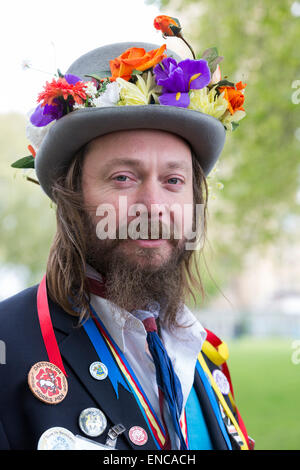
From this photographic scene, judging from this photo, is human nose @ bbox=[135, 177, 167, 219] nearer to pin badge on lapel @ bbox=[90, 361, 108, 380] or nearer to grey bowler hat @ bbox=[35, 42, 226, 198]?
grey bowler hat @ bbox=[35, 42, 226, 198]

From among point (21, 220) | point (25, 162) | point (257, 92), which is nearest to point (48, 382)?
point (25, 162)

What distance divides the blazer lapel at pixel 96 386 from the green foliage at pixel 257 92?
6.14 metres

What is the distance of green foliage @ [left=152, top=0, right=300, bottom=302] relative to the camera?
779 cm

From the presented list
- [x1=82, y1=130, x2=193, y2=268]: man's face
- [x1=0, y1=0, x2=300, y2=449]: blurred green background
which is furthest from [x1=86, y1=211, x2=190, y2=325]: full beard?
[x1=0, y1=0, x2=300, y2=449]: blurred green background

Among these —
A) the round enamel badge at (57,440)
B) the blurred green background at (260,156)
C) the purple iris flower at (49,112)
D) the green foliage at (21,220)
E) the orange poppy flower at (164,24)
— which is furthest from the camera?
the green foliage at (21,220)

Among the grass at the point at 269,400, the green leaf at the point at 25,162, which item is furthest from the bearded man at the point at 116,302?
the grass at the point at 269,400

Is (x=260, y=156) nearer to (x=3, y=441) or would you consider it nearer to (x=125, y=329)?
(x=125, y=329)

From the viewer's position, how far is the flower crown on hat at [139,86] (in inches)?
87.0

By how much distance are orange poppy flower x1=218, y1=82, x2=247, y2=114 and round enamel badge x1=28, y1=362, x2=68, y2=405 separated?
145cm

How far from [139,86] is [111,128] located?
0.77 feet

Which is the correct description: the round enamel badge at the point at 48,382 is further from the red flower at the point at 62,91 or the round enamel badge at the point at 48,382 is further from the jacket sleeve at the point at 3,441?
the red flower at the point at 62,91

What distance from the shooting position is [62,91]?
2.19 m

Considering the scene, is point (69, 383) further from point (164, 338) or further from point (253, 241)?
point (253, 241)
